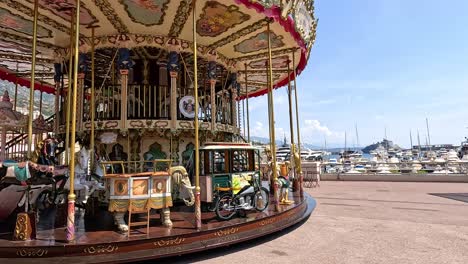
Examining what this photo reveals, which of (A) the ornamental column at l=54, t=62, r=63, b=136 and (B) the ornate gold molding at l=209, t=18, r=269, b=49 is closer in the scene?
(B) the ornate gold molding at l=209, t=18, r=269, b=49

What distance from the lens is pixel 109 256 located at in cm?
551

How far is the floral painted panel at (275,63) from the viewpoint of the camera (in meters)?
14.4

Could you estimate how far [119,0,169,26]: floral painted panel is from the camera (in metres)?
8.95

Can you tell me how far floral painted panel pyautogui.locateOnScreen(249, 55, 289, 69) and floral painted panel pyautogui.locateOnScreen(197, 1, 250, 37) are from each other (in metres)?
4.04

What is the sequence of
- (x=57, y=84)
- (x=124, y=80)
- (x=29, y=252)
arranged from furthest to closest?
(x=57, y=84)
(x=124, y=80)
(x=29, y=252)

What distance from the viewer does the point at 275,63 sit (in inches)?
599

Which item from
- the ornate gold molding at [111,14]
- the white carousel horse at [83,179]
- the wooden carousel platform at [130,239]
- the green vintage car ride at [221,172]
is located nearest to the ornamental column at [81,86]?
the ornate gold molding at [111,14]

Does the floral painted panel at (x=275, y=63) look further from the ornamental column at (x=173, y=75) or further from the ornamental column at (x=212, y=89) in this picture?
the ornamental column at (x=173, y=75)

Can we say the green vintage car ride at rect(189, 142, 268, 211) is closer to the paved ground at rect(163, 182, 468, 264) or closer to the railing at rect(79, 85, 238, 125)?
the paved ground at rect(163, 182, 468, 264)

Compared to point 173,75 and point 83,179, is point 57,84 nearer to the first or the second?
point 173,75

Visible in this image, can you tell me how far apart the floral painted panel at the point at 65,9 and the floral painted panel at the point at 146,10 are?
1.29 m

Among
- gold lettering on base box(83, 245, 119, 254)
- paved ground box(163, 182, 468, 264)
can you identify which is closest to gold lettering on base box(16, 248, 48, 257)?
gold lettering on base box(83, 245, 119, 254)

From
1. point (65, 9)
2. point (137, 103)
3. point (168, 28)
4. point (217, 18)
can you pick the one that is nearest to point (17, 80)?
point (137, 103)

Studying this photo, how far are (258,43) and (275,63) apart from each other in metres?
3.06
